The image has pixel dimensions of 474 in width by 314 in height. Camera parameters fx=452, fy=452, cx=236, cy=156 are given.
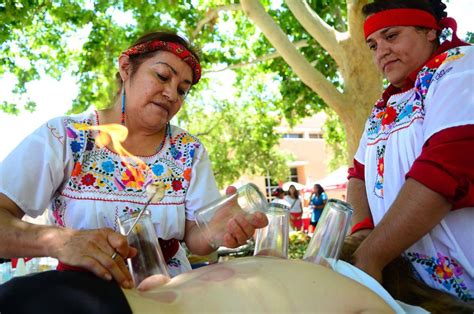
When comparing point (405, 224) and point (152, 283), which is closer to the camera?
point (152, 283)

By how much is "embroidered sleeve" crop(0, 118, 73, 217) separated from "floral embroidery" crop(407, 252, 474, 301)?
1354 millimetres

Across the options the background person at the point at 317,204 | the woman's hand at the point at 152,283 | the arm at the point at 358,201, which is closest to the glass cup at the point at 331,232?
the woman's hand at the point at 152,283

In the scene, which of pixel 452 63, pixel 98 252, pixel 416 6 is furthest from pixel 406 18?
pixel 98 252

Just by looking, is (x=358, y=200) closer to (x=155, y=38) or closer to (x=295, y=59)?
(x=155, y=38)

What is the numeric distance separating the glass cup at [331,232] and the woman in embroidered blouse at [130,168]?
0.24 m

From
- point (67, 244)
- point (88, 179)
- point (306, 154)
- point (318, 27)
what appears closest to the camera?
point (67, 244)

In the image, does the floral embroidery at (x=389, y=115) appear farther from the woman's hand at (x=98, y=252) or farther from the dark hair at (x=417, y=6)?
the woman's hand at (x=98, y=252)

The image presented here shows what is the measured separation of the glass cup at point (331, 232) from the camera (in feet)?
4.07

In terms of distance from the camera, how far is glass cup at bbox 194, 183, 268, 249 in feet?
4.45

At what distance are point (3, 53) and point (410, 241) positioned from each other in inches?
373

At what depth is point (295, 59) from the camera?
5.50m

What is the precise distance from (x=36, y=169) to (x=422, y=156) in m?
1.33

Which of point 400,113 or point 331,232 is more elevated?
point 400,113

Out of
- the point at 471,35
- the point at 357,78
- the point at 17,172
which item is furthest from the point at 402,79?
the point at 357,78
